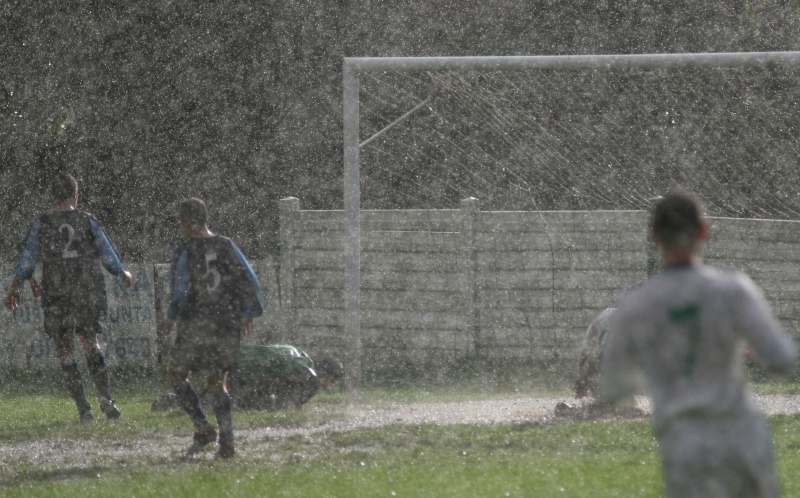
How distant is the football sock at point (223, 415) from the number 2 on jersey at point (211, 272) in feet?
2.28

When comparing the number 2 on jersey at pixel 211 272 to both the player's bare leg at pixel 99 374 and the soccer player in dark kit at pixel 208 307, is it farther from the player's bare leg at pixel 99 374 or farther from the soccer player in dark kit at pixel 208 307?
the player's bare leg at pixel 99 374

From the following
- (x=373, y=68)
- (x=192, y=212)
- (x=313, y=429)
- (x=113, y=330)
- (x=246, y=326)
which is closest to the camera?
(x=192, y=212)

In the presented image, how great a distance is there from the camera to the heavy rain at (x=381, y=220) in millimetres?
7949

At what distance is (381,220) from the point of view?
14859mm

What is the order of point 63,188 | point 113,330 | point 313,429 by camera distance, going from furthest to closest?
point 113,330 < point 63,188 < point 313,429

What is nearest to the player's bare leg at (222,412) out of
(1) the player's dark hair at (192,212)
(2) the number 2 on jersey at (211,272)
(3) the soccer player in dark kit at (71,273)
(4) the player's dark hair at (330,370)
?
(2) the number 2 on jersey at (211,272)

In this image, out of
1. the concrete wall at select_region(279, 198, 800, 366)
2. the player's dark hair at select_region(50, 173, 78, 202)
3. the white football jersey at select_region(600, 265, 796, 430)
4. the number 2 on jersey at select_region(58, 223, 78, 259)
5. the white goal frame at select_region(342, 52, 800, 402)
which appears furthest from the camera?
the concrete wall at select_region(279, 198, 800, 366)

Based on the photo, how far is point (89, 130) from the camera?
19766 millimetres

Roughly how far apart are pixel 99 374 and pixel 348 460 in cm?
328

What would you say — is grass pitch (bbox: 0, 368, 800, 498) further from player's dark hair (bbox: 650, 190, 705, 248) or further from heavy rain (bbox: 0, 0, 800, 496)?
player's dark hair (bbox: 650, 190, 705, 248)

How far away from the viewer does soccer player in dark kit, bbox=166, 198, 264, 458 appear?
775 centimetres

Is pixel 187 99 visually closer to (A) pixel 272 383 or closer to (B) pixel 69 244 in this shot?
(B) pixel 69 244

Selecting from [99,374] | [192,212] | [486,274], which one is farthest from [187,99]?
[192,212]

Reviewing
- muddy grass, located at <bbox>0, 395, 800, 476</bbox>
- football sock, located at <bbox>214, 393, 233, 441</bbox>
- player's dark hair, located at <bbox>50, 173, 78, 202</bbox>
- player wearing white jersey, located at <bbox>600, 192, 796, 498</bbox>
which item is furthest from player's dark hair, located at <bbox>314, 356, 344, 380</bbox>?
player wearing white jersey, located at <bbox>600, 192, 796, 498</bbox>
